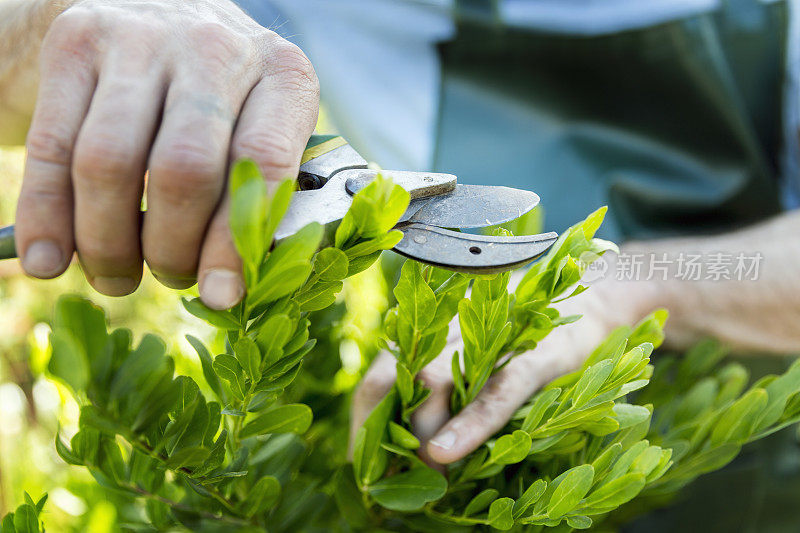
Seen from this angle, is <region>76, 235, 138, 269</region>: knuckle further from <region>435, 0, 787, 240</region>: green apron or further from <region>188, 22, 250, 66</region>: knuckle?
<region>435, 0, 787, 240</region>: green apron

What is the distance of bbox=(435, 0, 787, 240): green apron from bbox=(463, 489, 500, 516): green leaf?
27.3 inches

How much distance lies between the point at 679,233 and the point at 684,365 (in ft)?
2.04

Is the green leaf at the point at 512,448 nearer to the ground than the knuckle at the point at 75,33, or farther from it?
nearer to the ground

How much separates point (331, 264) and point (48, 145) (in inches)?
7.9

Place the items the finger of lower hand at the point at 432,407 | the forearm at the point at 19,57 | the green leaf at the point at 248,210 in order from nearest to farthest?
the green leaf at the point at 248,210 < the finger of lower hand at the point at 432,407 < the forearm at the point at 19,57

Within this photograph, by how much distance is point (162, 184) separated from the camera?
0.37 metres

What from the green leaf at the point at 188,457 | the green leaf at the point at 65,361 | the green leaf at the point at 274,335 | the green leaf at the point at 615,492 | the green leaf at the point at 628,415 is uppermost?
the green leaf at the point at 65,361

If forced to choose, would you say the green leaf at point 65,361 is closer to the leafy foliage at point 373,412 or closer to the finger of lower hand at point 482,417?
the leafy foliage at point 373,412

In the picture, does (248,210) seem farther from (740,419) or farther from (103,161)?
(740,419)

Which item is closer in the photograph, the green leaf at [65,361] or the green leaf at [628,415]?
the green leaf at [65,361]

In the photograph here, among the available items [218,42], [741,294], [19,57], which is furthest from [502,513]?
[741,294]

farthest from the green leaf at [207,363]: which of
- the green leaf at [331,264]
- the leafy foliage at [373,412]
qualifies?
the green leaf at [331,264]

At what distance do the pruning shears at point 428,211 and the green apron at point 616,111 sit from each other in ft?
2.03

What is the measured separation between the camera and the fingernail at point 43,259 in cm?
40
